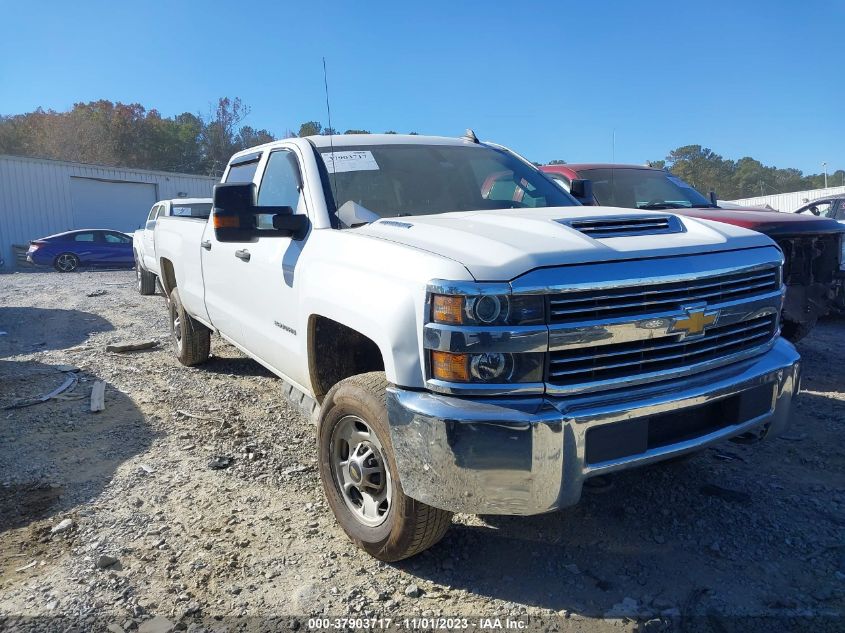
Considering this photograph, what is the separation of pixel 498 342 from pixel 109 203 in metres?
30.8

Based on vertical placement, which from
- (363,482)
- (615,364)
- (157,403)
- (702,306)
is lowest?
(157,403)

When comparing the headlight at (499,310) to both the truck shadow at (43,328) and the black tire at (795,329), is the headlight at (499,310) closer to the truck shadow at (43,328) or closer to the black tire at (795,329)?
the black tire at (795,329)

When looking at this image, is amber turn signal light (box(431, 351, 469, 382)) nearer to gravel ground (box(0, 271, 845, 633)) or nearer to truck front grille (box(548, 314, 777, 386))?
truck front grille (box(548, 314, 777, 386))

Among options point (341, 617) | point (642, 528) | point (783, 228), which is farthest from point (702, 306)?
point (783, 228)

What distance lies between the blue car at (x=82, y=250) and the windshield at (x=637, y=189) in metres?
18.8

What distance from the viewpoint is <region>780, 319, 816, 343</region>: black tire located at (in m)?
5.86

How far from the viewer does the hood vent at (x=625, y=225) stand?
2.83 m

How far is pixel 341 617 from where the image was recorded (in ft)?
8.40

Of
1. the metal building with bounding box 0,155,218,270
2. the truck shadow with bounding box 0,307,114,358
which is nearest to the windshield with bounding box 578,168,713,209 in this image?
the truck shadow with bounding box 0,307,114,358

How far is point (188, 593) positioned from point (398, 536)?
92 cm

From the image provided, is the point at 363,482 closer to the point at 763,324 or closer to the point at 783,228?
the point at 763,324

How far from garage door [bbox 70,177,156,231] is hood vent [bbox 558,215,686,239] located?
29561mm

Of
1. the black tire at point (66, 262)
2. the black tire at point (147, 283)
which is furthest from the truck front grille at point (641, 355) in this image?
the black tire at point (66, 262)

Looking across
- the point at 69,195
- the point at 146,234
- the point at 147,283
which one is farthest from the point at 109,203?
the point at 146,234
